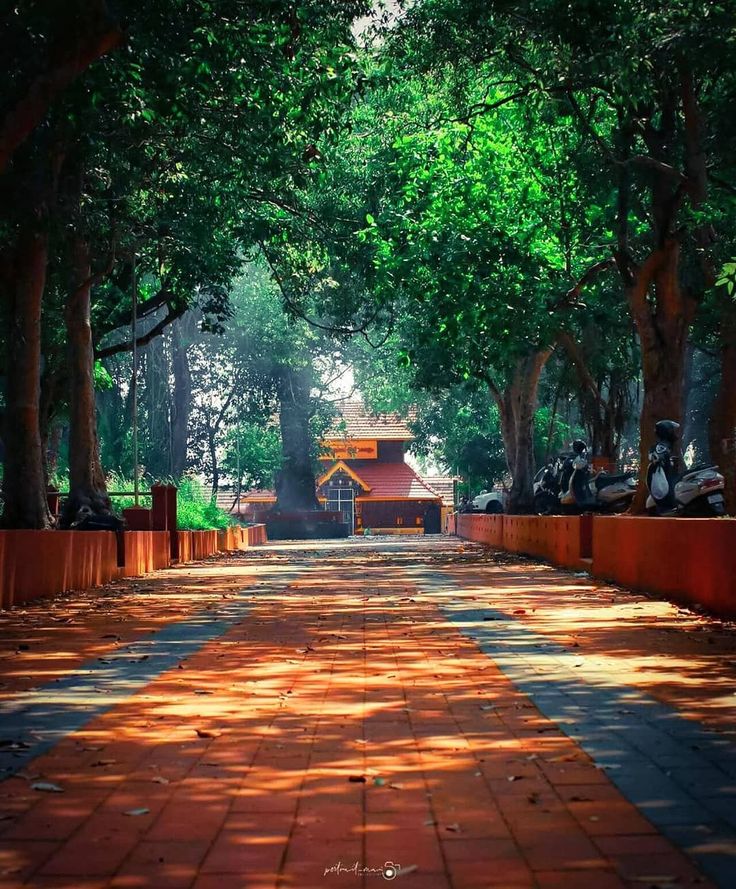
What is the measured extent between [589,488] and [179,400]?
2635cm

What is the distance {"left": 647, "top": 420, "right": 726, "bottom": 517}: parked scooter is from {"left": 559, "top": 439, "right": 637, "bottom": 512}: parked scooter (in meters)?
6.07

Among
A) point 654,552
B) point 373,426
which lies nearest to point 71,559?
point 654,552

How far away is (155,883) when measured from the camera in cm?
419

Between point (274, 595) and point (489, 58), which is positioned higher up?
point (489, 58)

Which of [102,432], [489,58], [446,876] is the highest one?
[489,58]

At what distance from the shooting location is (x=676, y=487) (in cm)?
1914

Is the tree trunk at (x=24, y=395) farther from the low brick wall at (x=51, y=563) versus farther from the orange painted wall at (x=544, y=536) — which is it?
the orange painted wall at (x=544, y=536)

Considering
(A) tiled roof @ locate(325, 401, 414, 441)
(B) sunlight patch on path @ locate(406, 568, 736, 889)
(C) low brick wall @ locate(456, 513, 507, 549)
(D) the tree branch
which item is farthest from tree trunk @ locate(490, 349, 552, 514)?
(A) tiled roof @ locate(325, 401, 414, 441)

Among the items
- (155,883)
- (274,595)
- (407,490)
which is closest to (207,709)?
(155,883)

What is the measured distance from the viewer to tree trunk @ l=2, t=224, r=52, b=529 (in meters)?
20.2

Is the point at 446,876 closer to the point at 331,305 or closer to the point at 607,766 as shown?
the point at 607,766

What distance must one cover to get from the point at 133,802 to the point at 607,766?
197cm

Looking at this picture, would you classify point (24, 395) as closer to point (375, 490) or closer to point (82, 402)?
point (82, 402)

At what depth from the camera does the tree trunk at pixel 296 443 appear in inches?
2251
